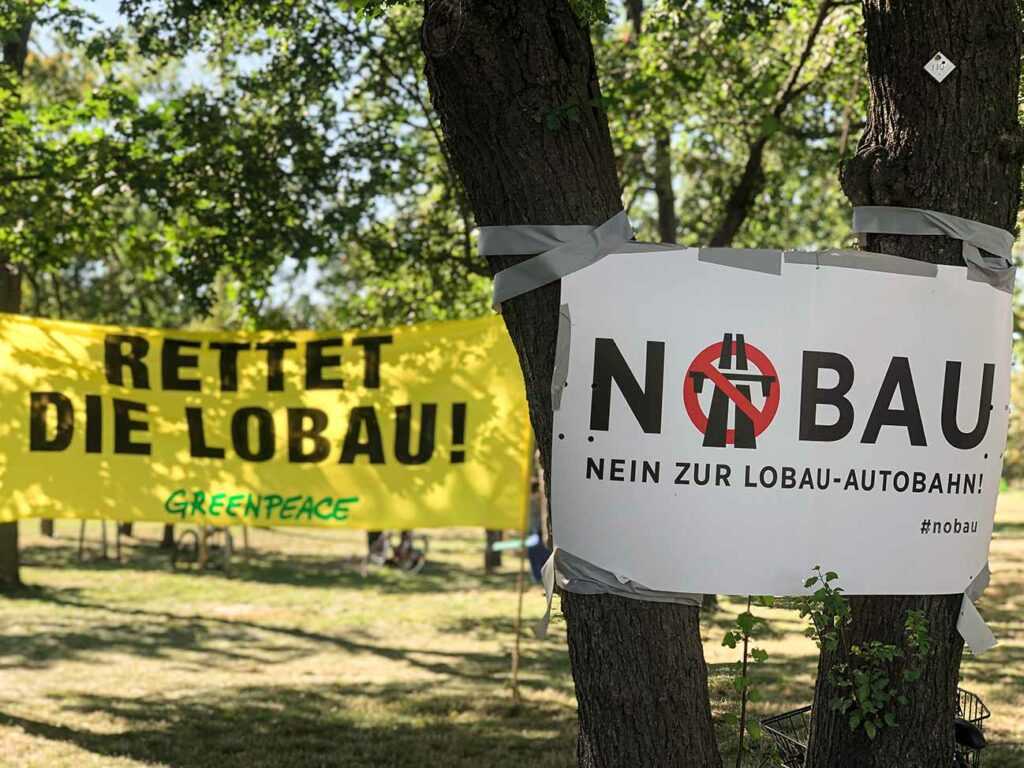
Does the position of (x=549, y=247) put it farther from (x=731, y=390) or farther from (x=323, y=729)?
(x=323, y=729)

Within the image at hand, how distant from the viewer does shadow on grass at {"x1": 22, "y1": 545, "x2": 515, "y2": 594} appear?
18.7 metres

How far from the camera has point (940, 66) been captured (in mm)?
4031

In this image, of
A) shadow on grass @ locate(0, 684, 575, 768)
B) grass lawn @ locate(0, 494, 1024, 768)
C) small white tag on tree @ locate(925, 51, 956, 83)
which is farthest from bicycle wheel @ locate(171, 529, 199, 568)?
small white tag on tree @ locate(925, 51, 956, 83)

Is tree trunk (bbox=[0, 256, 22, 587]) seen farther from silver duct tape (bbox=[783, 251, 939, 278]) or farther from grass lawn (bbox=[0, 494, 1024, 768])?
silver duct tape (bbox=[783, 251, 939, 278])

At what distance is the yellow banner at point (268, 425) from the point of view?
27.2ft

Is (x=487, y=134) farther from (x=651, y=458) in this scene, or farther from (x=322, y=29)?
(x=322, y=29)

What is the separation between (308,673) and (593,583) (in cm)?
754

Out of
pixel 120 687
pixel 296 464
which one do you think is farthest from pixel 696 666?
pixel 120 687

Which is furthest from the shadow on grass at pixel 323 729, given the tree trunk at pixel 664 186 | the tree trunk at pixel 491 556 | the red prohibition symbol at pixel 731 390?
the tree trunk at pixel 491 556

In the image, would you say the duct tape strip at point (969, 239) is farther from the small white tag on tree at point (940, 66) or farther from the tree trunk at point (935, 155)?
the small white tag on tree at point (940, 66)

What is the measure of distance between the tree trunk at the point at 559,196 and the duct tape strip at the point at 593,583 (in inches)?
1.3

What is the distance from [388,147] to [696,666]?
33.4ft

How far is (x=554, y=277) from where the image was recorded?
389cm

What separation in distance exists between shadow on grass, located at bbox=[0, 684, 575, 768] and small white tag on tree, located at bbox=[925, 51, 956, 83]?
185 inches
